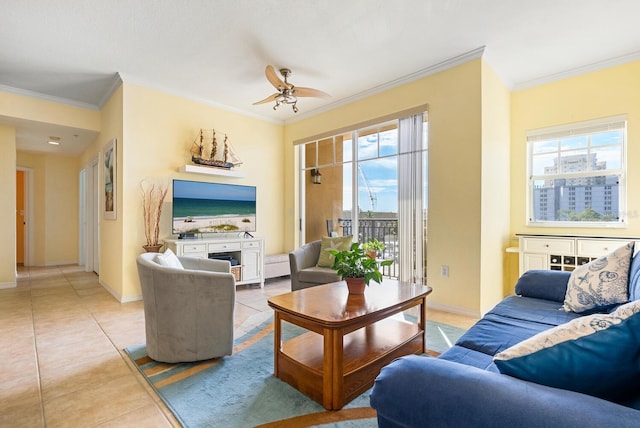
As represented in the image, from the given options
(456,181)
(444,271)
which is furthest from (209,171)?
(444,271)

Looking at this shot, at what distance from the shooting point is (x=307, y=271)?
3.66m

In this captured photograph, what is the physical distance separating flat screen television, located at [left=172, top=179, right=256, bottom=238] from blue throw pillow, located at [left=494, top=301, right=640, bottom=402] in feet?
13.6

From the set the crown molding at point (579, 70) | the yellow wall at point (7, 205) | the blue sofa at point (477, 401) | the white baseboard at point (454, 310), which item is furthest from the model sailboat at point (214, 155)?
the blue sofa at point (477, 401)

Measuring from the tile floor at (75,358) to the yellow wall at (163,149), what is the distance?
79cm

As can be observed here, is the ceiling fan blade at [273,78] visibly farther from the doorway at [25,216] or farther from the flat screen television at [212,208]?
the doorway at [25,216]

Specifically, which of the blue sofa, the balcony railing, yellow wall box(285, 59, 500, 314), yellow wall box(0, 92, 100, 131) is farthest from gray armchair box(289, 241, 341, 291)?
yellow wall box(0, 92, 100, 131)

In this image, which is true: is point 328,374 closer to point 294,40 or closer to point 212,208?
point 294,40

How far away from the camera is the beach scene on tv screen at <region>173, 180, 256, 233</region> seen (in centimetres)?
423

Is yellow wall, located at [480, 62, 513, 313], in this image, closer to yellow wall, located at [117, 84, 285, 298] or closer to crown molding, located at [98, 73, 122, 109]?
yellow wall, located at [117, 84, 285, 298]

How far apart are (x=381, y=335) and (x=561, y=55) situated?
11.5ft

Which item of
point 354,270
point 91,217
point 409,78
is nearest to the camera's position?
point 354,270

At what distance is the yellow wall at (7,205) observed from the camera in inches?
185

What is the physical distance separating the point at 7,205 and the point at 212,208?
10.4 ft

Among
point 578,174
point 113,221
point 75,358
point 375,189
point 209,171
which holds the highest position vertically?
point 209,171
